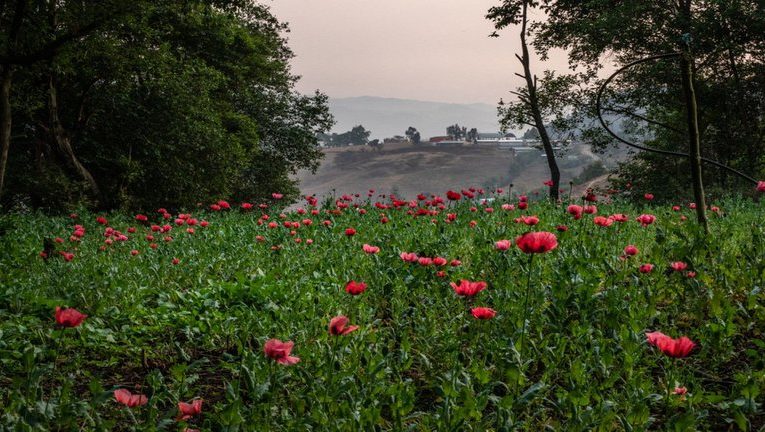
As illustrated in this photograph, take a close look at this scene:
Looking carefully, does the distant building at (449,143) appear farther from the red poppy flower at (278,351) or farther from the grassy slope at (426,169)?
the red poppy flower at (278,351)

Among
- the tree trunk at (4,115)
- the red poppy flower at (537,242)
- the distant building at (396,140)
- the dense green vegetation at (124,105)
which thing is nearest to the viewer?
the red poppy flower at (537,242)

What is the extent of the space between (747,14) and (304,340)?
21.2m

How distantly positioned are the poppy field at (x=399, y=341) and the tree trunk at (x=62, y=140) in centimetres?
1349

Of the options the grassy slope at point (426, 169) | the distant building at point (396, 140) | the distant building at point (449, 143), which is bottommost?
the grassy slope at point (426, 169)

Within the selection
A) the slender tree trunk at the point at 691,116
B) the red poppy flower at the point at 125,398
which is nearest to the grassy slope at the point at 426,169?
the slender tree trunk at the point at 691,116

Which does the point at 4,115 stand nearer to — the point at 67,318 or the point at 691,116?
the point at 67,318

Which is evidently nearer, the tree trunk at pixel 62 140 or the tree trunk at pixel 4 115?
the tree trunk at pixel 4 115

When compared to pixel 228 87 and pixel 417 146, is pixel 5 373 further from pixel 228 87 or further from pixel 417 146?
pixel 417 146

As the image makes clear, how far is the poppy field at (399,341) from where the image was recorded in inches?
106

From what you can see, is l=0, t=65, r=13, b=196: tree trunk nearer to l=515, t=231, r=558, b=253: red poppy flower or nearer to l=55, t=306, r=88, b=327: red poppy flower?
l=55, t=306, r=88, b=327: red poppy flower

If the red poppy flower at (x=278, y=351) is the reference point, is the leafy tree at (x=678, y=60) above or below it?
above

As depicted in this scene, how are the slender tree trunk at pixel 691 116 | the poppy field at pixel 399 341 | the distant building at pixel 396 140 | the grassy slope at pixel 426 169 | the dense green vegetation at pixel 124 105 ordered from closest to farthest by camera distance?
the poppy field at pixel 399 341
the slender tree trunk at pixel 691 116
the dense green vegetation at pixel 124 105
the grassy slope at pixel 426 169
the distant building at pixel 396 140

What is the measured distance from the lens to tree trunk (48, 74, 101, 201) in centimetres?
1777

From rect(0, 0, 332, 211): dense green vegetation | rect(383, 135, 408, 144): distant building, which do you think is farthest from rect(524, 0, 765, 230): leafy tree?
rect(383, 135, 408, 144): distant building
